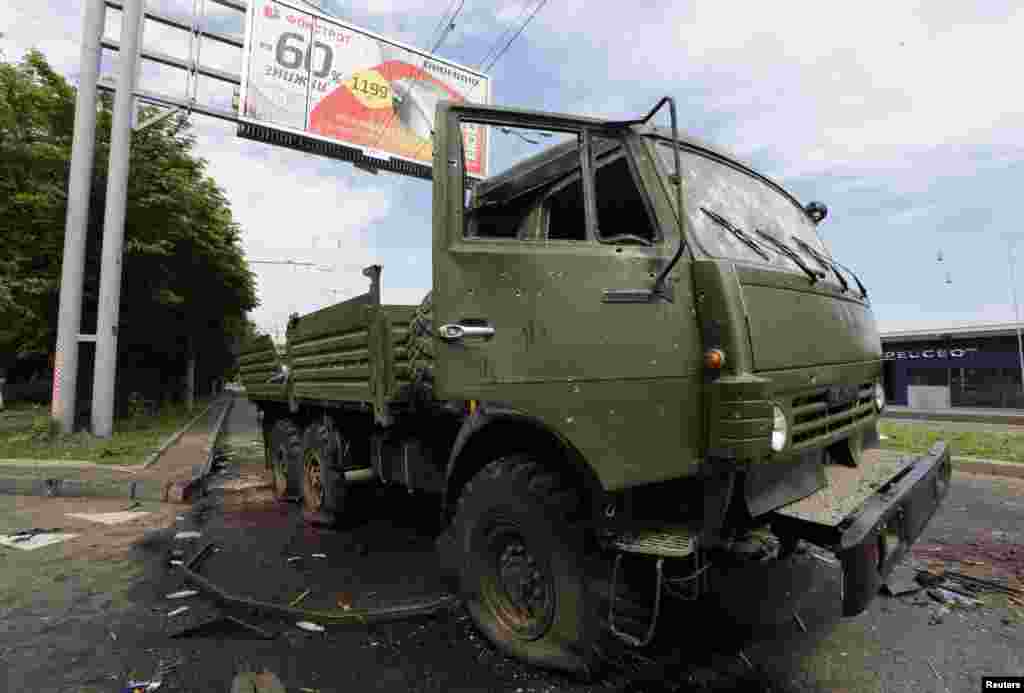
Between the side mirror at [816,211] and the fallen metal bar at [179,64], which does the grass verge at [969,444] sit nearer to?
the side mirror at [816,211]

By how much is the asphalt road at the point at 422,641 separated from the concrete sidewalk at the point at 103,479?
8.76 ft

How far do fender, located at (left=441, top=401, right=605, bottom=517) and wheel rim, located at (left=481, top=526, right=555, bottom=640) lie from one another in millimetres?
424

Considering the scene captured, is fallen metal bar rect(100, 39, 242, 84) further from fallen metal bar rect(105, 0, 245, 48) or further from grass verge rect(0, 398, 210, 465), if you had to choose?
grass verge rect(0, 398, 210, 465)

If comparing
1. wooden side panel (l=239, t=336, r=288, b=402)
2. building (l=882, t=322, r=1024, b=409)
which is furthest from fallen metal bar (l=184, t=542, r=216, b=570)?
building (l=882, t=322, r=1024, b=409)

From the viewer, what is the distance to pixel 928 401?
83.4ft

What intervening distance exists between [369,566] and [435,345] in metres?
2.40

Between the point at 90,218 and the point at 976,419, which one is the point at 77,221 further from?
the point at 976,419

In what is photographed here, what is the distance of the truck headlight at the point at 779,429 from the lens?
2291 mm

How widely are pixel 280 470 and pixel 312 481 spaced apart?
4.67ft

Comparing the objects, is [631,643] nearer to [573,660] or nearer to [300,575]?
[573,660]

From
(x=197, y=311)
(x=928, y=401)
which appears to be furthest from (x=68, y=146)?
(x=928, y=401)

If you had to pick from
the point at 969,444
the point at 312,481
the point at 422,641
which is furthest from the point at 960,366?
the point at 422,641

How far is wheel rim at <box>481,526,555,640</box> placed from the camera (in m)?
2.70

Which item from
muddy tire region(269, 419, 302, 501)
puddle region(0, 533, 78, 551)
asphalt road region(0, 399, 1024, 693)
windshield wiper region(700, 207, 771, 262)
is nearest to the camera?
asphalt road region(0, 399, 1024, 693)
